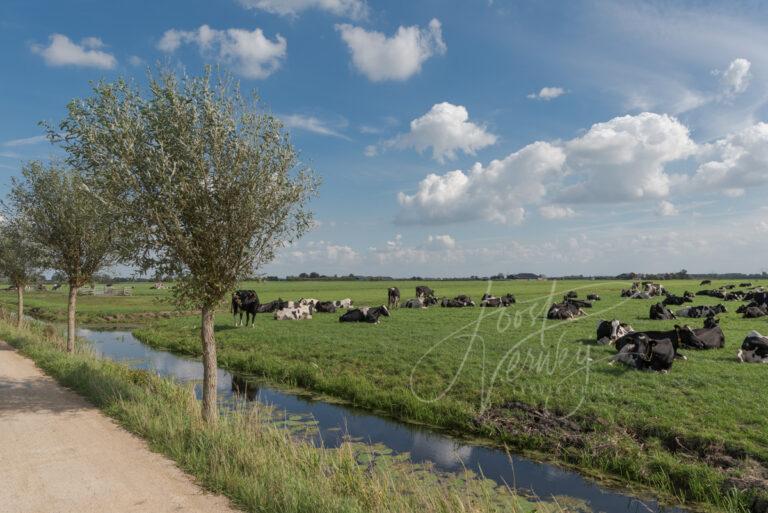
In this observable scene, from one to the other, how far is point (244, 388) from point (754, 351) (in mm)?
18854

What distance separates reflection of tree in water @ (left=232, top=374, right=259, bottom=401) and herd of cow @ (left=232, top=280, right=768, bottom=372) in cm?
391

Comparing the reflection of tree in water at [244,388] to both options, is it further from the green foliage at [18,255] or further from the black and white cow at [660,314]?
the black and white cow at [660,314]

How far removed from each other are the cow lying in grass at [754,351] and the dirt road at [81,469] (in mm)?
17952

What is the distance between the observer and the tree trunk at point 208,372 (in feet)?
39.1

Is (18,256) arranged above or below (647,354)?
above

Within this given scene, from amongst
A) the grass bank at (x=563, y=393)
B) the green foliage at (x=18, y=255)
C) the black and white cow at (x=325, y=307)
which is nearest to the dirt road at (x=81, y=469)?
the grass bank at (x=563, y=393)

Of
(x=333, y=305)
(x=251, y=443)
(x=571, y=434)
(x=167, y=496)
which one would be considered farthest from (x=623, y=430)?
(x=333, y=305)

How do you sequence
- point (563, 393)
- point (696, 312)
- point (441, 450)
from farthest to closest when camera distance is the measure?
point (696, 312) < point (563, 393) < point (441, 450)

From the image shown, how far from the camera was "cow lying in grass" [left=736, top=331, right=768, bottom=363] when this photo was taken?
658 inches

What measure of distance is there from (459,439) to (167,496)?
24.8ft

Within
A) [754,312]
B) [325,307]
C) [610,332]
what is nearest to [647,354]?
[610,332]

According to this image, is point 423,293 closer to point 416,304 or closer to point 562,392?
point 416,304

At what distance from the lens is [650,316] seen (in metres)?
29.3

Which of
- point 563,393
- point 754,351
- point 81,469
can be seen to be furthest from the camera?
point 754,351
